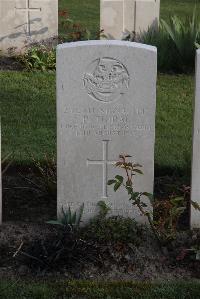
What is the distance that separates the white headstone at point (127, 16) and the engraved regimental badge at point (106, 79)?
5.85 meters

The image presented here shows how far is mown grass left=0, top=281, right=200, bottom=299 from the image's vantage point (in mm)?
5074

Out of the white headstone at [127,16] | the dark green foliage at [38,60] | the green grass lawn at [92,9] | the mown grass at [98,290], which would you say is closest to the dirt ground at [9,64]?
the dark green foliage at [38,60]

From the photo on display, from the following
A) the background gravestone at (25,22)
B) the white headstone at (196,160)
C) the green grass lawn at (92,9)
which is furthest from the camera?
the green grass lawn at (92,9)

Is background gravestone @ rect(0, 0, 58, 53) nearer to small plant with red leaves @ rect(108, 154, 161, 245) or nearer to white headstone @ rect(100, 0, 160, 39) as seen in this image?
white headstone @ rect(100, 0, 160, 39)

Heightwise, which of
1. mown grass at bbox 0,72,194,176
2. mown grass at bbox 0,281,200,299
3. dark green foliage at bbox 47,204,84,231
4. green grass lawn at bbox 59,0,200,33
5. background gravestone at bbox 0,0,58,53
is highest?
green grass lawn at bbox 59,0,200,33

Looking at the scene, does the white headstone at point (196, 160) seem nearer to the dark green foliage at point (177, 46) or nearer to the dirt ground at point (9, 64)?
the dark green foliage at point (177, 46)

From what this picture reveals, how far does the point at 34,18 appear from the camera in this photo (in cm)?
1137

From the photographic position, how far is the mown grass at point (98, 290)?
16.6 feet

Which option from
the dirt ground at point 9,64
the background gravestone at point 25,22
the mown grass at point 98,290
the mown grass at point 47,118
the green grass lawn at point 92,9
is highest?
the green grass lawn at point 92,9

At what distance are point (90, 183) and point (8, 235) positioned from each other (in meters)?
0.74

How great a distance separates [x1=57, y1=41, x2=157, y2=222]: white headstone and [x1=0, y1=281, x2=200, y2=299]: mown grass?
0.78 metres

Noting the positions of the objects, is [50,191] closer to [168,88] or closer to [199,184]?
[199,184]

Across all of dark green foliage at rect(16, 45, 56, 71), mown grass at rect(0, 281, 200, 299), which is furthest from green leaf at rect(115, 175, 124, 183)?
dark green foliage at rect(16, 45, 56, 71)

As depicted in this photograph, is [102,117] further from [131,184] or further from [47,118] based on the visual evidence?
[47,118]
